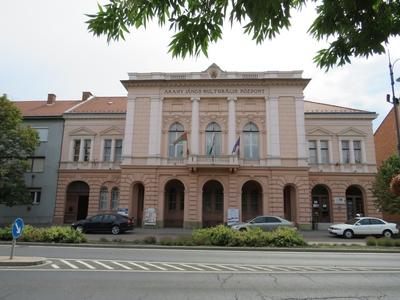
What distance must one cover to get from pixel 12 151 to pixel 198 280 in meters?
27.6

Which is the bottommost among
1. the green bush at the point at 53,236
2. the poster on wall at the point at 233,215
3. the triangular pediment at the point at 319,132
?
the green bush at the point at 53,236

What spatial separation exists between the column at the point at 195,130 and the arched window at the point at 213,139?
3.46ft

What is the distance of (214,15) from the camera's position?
2.72 meters

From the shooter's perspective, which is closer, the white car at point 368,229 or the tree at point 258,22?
the tree at point 258,22

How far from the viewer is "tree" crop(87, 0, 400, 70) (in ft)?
8.50

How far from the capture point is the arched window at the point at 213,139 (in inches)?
1248

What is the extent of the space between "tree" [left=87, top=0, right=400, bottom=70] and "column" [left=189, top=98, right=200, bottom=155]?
28.4 metres

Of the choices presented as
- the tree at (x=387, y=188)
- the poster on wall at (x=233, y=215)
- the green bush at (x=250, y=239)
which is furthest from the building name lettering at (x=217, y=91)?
the green bush at (x=250, y=239)

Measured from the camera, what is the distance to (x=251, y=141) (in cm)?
3175

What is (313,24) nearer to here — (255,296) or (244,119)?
(255,296)

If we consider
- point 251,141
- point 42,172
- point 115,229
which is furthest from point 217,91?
point 42,172

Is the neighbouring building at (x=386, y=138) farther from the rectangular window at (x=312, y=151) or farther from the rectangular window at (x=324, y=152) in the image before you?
the rectangular window at (x=312, y=151)

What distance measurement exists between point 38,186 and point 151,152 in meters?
12.0

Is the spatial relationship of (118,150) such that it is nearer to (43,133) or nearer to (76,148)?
(76,148)
